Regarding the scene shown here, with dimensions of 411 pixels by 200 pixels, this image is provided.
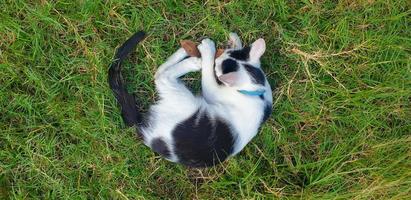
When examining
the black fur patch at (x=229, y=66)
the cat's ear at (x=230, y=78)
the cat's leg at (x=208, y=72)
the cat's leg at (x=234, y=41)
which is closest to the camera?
the cat's ear at (x=230, y=78)

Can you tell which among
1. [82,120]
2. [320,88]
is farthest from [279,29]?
[82,120]

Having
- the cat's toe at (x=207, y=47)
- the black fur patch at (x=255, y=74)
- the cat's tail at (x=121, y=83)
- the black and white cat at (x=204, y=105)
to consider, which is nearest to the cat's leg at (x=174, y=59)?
the black and white cat at (x=204, y=105)

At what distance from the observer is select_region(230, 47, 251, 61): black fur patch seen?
266 centimetres

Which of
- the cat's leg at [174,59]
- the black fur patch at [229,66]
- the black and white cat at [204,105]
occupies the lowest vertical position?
the black and white cat at [204,105]

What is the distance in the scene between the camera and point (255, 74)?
2605 mm

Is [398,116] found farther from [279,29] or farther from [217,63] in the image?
[217,63]

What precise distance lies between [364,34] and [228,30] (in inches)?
32.9

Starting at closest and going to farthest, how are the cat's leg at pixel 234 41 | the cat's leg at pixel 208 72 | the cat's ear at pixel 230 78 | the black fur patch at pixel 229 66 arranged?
the cat's ear at pixel 230 78, the black fur patch at pixel 229 66, the cat's leg at pixel 208 72, the cat's leg at pixel 234 41

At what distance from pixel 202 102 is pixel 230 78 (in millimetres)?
241

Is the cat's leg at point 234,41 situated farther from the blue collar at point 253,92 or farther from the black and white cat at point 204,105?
the blue collar at point 253,92

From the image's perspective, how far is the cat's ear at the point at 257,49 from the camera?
266 centimetres

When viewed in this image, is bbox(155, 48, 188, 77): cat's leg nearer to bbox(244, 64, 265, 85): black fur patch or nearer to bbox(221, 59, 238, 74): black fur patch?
bbox(221, 59, 238, 74): black fur patch

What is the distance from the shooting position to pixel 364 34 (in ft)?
9.41

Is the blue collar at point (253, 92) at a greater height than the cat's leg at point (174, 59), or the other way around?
the cat's leg at point (174, 59)
